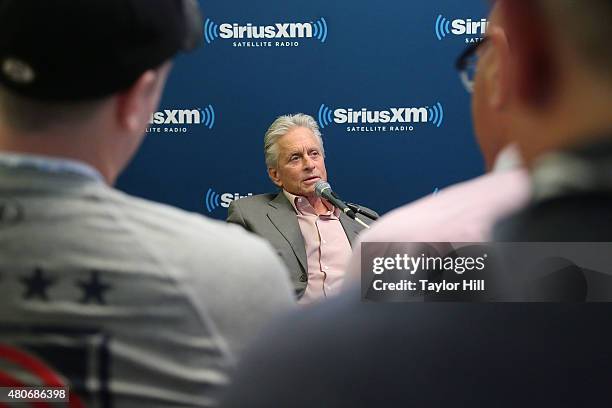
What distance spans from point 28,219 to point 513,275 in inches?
28.4

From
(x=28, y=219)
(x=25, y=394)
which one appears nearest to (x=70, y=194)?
(x=28, y=219)

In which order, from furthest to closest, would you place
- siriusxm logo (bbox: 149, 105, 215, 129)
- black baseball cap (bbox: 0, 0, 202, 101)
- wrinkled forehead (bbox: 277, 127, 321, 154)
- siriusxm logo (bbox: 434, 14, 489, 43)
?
1. wrinkled forehead (bbox: 277, 127, 321, 154)
2. siriusxm logo (bbox: 149, 105, 215, 129)
3. siriusxm logo (bbox: 434, 14, 489, 43)
4. black baseball cap (bbox: 0, 0, 202, 101)

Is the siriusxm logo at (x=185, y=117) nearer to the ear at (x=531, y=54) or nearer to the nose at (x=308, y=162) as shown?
the nose at (x=308, y=162)

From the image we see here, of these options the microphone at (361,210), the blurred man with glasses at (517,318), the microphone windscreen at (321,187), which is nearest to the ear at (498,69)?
the blurred man with glasses at (517,318)

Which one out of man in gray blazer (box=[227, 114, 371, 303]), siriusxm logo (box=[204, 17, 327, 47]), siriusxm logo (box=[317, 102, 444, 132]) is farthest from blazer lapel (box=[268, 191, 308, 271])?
siriusxm logo (box=[204, 17, 327, 47])

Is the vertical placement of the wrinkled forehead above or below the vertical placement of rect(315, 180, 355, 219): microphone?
above

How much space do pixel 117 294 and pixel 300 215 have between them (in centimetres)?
40

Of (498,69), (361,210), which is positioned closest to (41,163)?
(361,210)

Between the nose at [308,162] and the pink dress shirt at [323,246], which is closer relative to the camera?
the pink dress shirt at [323,246]

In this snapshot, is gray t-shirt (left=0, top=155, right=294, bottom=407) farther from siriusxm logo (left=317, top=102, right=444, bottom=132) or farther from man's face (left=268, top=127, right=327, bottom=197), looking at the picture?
siriusxm logo (left=317, top=102, right=444, bottom=132)

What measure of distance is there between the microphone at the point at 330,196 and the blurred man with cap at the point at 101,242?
12.9 inches

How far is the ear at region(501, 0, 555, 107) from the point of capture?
95 centimetres

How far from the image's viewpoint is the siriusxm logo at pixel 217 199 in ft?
4.04

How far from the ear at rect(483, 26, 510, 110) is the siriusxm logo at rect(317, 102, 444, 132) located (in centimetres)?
29
